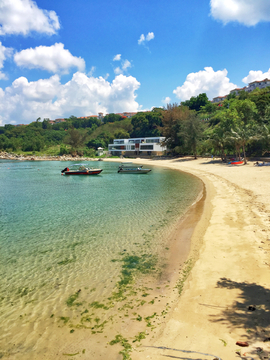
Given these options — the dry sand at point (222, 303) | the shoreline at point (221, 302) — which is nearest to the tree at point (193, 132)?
the shoreline at point (221, 302)

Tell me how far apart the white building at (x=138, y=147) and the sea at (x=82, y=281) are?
84343mm

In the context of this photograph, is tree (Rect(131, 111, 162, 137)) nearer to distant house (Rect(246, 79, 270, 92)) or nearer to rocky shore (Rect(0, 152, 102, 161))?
rocky shore (Rect(0, 152, 102, 161))

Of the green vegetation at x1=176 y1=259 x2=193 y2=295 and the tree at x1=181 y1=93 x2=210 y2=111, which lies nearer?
the green vegetation at x1=176 y1=259 x2=193 y2=295

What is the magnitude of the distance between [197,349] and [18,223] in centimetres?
1507

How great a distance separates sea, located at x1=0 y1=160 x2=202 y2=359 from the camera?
19.9 feet

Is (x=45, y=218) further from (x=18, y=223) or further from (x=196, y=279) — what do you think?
(x=196, y=279)

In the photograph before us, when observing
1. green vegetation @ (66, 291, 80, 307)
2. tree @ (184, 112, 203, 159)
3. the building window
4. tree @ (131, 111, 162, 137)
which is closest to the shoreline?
green vegetation @ (66, 291, 80, 307)

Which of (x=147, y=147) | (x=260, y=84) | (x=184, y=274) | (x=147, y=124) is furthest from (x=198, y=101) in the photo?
(x=184, y=274)

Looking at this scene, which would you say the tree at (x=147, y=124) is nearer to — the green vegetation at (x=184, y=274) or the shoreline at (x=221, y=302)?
the shoreline at (x=221, y=302)

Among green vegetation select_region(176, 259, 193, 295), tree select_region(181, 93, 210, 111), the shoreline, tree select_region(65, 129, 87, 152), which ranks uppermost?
tree select_region(181, 93, 210, 111)

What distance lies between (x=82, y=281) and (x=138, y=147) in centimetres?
10399

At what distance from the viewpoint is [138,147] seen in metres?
111

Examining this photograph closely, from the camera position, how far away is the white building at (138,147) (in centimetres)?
10469

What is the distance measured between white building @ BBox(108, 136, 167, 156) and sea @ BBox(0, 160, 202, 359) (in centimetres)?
8434
